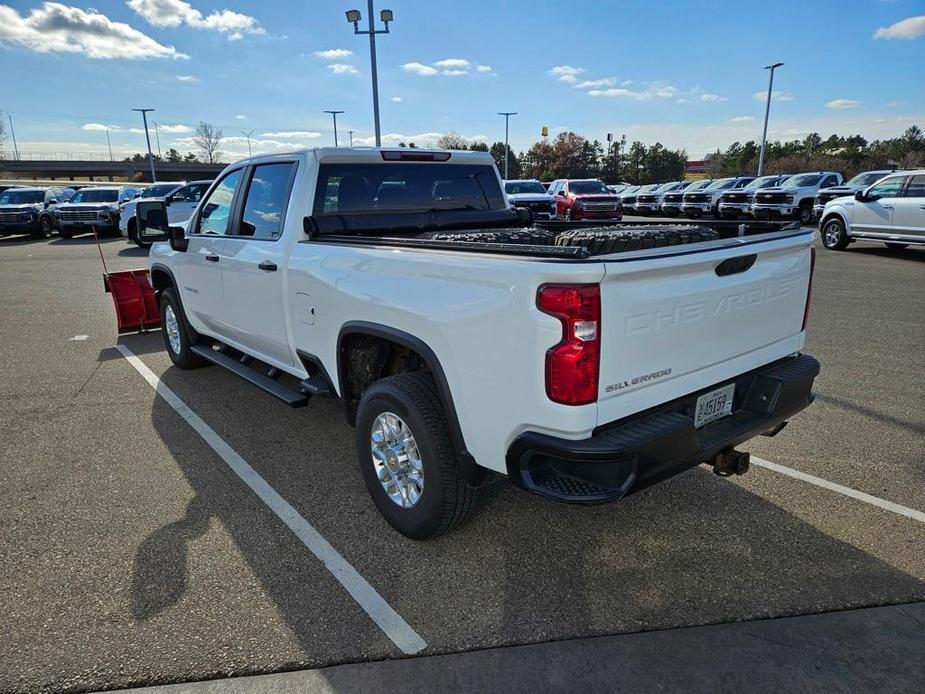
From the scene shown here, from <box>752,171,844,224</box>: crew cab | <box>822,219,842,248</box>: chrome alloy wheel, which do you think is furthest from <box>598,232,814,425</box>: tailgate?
<box>752,171,844,224</box>: crew cab

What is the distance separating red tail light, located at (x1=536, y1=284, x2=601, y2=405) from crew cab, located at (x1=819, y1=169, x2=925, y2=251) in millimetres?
13225

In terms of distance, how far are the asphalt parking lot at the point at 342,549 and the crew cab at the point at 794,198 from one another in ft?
59.8

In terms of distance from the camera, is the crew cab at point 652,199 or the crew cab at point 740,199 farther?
the crew cab at point 652,199

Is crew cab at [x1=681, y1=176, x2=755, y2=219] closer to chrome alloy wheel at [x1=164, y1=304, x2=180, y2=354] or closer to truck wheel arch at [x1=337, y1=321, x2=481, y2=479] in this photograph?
chrome alloy wheel at [x1=164, y1=304, x2=180, y2=354]

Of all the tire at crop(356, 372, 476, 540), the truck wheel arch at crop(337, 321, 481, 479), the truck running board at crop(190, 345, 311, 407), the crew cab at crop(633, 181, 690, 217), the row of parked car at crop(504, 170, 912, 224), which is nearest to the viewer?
the truck wheel arch at crop(337, 321, 481, 479)

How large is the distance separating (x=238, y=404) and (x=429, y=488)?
2887mm

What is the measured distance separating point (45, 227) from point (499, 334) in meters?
25.0

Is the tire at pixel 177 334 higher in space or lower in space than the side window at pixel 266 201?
lower

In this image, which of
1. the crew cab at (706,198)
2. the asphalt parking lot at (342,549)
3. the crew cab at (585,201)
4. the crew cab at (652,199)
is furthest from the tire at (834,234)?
the crew cab at (652,199)

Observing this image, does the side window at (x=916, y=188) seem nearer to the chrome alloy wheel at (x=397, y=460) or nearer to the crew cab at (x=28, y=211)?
the chrome alloy wheel at (x=397, y=460)

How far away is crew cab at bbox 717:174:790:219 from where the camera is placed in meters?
22.6

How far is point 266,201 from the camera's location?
4.39m

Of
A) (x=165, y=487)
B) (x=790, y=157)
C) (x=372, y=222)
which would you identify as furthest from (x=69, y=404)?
(x=790, y=157)

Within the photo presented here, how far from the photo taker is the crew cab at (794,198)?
69.0 ft
